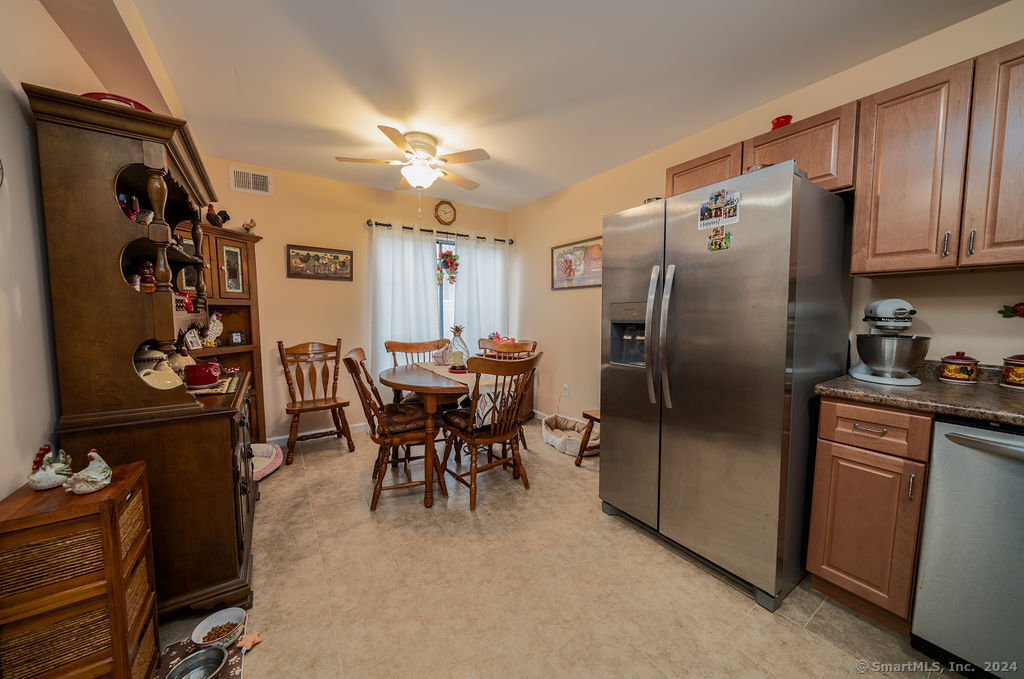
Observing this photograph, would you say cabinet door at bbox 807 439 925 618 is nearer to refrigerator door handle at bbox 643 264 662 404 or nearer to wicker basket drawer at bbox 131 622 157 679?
refrigerator door handle at bbox 643 264 662 404

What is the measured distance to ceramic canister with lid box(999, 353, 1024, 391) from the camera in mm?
1419

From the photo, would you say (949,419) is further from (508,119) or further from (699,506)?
(508,119)

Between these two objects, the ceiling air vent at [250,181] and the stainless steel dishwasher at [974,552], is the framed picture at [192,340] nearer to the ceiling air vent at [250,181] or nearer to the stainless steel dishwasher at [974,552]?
the ceiling air vent at [250,181]

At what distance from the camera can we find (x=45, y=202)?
1.18m

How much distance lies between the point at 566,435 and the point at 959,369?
2.56m

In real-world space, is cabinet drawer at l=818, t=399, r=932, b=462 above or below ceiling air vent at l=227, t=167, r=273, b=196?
below

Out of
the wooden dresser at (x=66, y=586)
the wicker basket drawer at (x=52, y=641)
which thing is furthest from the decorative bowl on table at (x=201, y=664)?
the wicker basket drawer at (x=52, y=641)

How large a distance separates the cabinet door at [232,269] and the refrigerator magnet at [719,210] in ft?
11.1

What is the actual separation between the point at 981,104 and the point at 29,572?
3.39 metres

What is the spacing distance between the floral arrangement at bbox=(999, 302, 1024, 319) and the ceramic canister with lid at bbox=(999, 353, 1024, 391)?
0.55ft

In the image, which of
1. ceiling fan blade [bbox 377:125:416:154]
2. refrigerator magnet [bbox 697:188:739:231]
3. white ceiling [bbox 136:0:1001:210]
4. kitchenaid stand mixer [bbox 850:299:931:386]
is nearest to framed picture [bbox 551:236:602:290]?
white ceiling [bbox 136:0:1001:210]

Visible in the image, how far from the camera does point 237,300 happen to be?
2.93 metres

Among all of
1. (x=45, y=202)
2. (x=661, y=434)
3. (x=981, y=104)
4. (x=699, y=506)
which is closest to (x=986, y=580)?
(x=699, y=506)

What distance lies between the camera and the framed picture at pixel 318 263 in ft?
11.1
